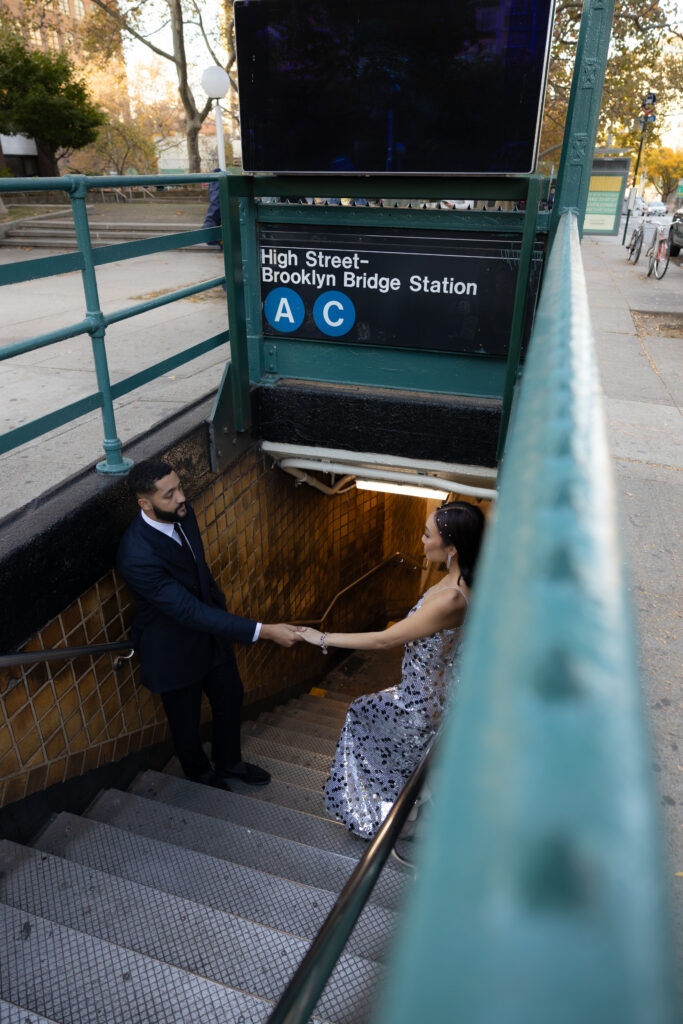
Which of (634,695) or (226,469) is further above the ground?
(634,695)

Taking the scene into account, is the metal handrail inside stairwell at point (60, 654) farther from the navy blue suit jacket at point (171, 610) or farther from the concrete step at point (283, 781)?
the concrete step at point (283, 781)

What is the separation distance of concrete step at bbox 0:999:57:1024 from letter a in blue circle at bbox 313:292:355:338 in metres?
3.90

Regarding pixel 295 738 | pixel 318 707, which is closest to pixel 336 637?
pixel 295 738

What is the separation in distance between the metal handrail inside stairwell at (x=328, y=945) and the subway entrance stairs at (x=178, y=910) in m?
0.66

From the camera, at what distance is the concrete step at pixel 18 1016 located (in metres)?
2.39

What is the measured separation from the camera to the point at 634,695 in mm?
366

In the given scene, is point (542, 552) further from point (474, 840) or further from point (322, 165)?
point (322, 165)

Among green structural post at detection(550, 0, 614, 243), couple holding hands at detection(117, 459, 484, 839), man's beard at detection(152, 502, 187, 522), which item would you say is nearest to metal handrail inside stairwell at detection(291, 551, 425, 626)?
couple holding hands at detection(117, 459, 484, 839)

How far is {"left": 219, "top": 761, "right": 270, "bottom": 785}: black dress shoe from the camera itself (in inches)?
180

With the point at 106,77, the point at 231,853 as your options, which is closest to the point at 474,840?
the point at 231,853

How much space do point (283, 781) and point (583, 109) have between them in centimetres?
454

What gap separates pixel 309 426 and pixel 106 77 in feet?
195

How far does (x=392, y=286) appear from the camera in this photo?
4.55 m

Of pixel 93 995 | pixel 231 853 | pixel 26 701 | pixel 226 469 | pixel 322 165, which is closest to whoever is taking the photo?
pixel 93 995
